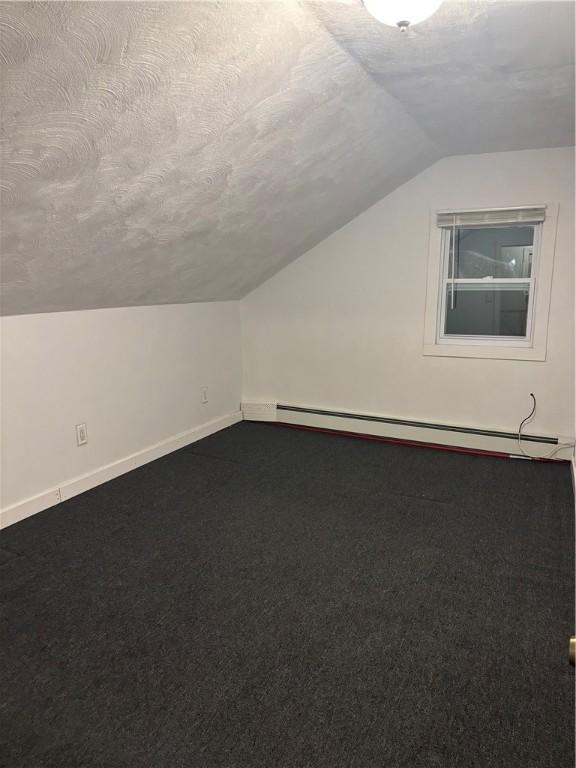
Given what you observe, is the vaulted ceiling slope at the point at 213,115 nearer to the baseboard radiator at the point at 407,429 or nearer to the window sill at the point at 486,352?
the window sill at the point at 486,352

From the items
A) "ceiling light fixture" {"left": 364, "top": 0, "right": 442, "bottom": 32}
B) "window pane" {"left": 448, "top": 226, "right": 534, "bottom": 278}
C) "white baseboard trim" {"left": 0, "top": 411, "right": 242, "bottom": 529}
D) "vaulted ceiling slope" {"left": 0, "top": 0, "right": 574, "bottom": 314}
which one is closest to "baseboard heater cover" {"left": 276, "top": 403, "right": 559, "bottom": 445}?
"white baseboard trim" {"left": 0, "top": 411, "right": 242, "bottom": 529}

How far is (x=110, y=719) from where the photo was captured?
1551 mm

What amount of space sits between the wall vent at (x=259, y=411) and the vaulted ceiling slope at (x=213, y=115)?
162 centimetres

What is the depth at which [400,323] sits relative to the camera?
Answer: 4.03m

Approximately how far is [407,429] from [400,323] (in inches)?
33.4

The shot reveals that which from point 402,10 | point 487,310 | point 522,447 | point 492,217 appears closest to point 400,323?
point 487,310

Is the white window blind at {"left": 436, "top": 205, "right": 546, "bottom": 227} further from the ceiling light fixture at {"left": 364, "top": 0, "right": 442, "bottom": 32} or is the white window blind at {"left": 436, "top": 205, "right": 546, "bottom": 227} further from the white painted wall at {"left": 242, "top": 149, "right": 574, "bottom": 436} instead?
the ceiling light fixture at {"left": 364, "top": 0, "right": 442, "bottom": 32}

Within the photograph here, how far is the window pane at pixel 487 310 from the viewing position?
12.3 ft

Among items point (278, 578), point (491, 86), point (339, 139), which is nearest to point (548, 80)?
point (491, 86)

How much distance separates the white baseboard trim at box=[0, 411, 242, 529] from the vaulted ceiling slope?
3.36 ft

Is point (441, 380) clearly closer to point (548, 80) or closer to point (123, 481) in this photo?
point (548, 80)

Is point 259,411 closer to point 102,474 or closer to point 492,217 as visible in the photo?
point 102,474

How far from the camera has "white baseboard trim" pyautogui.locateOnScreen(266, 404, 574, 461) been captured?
3688mm

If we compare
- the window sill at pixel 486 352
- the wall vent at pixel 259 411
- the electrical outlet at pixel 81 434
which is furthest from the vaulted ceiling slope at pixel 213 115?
the wall vent at pixel 259 411
